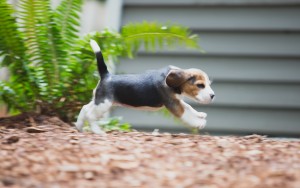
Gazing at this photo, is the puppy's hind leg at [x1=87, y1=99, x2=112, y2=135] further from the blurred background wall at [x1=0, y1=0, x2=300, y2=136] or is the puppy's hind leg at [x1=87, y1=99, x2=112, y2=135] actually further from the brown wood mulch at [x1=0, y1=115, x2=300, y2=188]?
the blurred background wall at [x1=0, y1=0, x2=300, y2=136]

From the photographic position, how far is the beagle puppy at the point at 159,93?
202 cm

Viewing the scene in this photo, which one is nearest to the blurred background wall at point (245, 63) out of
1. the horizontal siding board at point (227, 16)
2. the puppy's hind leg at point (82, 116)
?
the horizontal siding board at point (227, 16)

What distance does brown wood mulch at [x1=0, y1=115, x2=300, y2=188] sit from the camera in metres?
1.39

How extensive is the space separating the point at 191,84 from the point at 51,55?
35.5 inches

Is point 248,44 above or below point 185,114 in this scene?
above

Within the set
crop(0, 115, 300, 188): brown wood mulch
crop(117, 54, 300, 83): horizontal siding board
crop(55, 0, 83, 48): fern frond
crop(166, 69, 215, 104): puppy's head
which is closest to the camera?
crop(0, 115, 300, 188): brown wood mulch

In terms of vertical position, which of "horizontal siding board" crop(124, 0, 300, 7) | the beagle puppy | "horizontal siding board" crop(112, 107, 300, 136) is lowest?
"horizontal siding board" crop(112, 107, 300, 136)

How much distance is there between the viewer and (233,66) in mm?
3625

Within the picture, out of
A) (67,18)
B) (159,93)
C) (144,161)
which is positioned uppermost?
(67,18)

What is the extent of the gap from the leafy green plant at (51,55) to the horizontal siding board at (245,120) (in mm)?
1080

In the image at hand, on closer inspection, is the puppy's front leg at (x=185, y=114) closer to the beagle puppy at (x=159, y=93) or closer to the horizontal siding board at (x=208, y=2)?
the beagle puppy at (x=159, y=93)

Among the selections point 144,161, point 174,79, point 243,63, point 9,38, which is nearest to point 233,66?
point 243,63

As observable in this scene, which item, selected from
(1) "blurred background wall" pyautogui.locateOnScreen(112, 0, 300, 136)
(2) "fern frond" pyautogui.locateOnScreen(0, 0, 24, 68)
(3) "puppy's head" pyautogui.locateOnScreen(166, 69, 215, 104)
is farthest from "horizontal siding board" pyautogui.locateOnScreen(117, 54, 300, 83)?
(3) "puppy's head" pyautogui.locateOnScreen(166, 69, 215, 104)

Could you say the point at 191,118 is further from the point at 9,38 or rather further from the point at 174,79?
the point at 9,38
